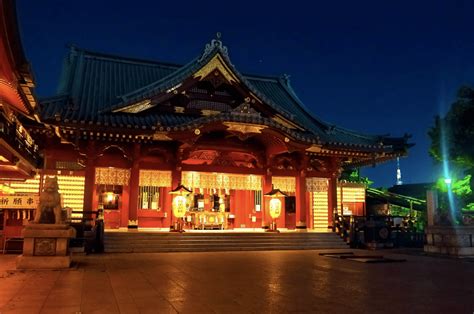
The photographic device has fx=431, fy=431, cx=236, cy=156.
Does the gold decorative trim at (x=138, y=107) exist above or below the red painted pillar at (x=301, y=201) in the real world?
above

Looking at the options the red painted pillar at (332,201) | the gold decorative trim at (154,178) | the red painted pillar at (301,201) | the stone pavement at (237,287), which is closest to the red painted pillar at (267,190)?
the red painted pillar at (301,201)

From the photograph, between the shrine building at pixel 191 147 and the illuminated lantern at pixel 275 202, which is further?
the illuminated lantern at pixel 275 202

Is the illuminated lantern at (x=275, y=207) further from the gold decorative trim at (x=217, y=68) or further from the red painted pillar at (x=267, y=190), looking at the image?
the gold decorative trim at (x=217, y=68)

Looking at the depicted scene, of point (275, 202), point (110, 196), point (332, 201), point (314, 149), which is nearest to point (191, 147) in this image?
point (275, 202)

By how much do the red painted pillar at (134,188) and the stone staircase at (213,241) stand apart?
0.92m

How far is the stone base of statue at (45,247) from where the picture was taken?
461 inches

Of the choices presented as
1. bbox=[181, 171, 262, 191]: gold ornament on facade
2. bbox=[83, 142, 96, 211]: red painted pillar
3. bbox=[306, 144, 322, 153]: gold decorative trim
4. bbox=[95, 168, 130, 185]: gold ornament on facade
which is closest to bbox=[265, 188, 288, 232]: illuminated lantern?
bbox=[181, 171, 262, 191]: gold ornament on facade

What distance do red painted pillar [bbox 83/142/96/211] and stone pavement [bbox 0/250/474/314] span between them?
517 centimetres

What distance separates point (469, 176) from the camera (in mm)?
28594

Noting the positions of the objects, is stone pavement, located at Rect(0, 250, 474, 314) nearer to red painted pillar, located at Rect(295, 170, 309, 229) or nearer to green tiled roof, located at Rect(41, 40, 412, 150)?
green tiled roof, located at Rect(41, 40, 412, 150)

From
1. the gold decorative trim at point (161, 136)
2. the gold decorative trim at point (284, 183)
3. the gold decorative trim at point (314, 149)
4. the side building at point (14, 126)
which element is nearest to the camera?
the side building at point (14, 126)

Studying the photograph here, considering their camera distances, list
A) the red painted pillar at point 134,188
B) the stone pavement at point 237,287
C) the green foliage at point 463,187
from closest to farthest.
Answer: the stone pavement at point 237,287 → the red painted pillar at point 134,188 → the green foliage at point 463,187

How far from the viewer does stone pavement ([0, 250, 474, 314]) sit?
7.04 meters

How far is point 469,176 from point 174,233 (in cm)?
2063
